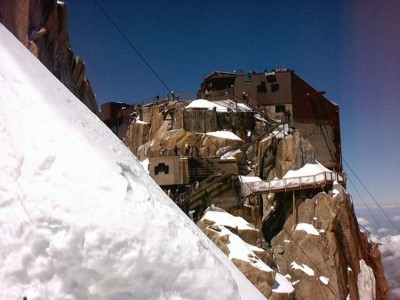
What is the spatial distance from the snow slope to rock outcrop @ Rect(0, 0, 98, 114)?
1004cm

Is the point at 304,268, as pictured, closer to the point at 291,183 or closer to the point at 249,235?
the point at 249,235

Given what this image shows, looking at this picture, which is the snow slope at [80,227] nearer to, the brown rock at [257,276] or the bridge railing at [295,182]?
the brown rock at [257,276]

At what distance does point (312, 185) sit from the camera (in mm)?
37688

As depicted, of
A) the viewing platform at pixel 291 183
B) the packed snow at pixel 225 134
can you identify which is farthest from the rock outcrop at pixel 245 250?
the packed snow at pixel 225 134

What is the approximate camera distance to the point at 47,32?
23.9 m

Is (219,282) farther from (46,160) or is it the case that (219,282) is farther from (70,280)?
(46,160)

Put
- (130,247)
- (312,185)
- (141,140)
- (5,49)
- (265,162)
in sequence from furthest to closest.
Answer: (141,140) → (265,162) → (312,185) → (5,49) → (130,247)

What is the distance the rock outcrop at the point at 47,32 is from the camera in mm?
16438

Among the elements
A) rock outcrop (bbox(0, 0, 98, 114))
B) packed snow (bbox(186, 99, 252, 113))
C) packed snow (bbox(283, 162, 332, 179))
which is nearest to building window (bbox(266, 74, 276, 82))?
packed snow (bbox(186, 99, 252, 113))

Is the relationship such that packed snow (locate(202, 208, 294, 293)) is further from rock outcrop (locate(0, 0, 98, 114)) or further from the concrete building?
the concrete building

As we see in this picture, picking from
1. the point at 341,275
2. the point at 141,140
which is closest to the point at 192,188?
the point at 341,275

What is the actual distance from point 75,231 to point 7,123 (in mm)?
2553

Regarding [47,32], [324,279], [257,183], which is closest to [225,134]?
[257,183]

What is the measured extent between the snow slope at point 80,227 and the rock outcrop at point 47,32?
10.0 meters
